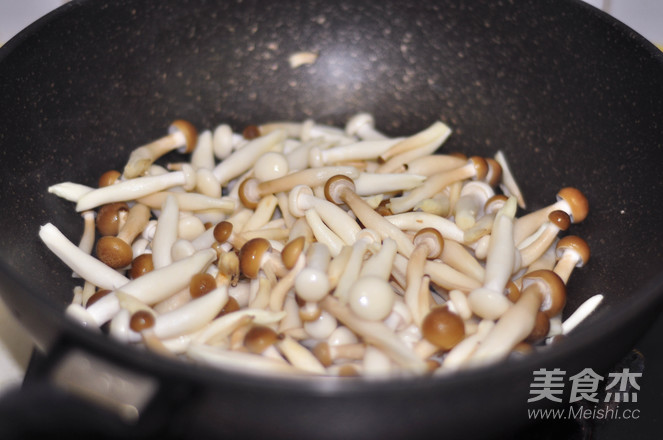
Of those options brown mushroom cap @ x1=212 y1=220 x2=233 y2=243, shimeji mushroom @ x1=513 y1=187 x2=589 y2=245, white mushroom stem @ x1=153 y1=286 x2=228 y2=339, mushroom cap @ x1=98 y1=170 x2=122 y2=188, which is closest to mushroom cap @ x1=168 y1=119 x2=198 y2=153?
mushroom cap @ x1=98 y1=170 x2=122 y2=188

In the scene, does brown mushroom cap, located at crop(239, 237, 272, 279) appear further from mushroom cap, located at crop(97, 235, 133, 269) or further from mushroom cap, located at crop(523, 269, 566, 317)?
mushroom cap, located at crop(523, 269, 566, 317)

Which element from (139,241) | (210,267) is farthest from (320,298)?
(139,241)

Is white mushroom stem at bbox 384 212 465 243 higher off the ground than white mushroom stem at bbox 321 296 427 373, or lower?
lower

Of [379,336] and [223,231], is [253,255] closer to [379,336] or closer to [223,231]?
[223,231]

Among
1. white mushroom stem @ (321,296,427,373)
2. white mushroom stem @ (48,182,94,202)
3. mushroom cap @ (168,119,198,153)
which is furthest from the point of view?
mushroom cap @ (168,119,198,153)

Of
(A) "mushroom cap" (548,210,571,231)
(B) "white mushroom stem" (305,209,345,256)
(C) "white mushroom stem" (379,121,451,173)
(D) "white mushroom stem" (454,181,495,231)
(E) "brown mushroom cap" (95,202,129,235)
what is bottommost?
(A) "mushroom cap" (548,210,571,231)

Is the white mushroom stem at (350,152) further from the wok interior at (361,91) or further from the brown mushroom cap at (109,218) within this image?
the brown mushroom cap at (109,218)

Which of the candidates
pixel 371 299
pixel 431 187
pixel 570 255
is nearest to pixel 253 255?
pixel 371 299

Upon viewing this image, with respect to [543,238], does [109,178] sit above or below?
above
